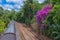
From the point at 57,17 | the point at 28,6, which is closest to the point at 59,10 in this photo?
the point at 57,17

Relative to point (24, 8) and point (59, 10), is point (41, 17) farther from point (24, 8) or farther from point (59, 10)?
point (24, 8)

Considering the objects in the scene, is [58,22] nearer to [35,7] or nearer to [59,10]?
[59,10]

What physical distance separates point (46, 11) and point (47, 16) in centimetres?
174

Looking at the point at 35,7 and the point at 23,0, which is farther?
the point at 23,0

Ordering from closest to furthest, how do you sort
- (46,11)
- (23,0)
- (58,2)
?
(58,2) → (46,11) → (23,0)

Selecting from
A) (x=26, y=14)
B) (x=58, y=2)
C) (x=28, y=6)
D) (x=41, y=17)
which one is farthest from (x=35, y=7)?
(x=58, y=2)

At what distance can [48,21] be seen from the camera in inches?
1099

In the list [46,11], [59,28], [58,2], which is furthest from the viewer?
[46,11]

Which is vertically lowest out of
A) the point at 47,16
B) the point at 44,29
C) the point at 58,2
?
the point at 44,29

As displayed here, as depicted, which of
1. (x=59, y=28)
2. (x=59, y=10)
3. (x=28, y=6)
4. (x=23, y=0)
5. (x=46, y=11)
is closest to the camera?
(x=59, y=28)

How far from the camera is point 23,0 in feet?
222

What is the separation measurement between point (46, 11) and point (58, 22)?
667cm

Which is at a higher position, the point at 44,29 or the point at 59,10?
the point at 59,10

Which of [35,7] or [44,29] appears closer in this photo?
[44,29]
